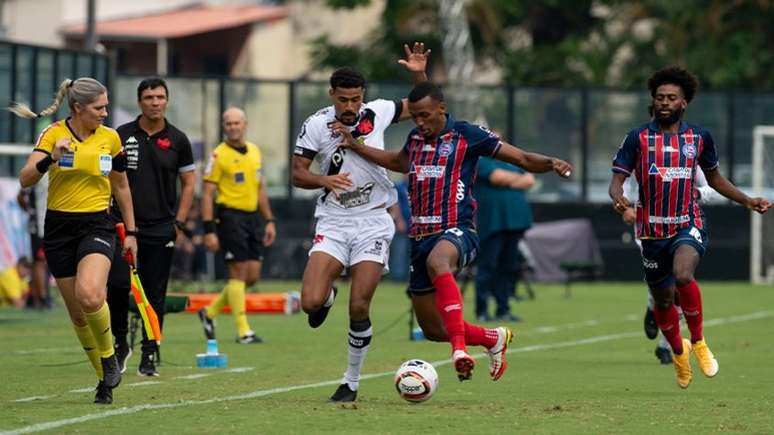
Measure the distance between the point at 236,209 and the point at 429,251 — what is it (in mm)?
6487

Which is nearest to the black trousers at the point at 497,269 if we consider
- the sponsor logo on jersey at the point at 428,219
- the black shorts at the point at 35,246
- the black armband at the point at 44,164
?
the black shorts at the point at 35,246

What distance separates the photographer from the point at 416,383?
1175cm

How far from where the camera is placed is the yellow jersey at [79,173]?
39.7 feet

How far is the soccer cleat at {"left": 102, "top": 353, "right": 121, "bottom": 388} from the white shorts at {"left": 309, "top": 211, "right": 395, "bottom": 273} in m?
1.50

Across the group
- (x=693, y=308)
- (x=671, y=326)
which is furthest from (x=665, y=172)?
(x=671, y=326)

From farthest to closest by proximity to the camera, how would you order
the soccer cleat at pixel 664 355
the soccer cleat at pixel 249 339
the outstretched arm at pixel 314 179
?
the soccer cleat at pixel 249 339 → the soccer cleat at pixel 664 355 → the outstretched arm at pixel 314 179

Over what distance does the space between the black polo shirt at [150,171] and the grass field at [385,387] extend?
50.2 inches

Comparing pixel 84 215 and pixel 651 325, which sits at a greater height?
pixel 84 215

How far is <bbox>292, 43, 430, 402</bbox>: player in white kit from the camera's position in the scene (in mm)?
12320

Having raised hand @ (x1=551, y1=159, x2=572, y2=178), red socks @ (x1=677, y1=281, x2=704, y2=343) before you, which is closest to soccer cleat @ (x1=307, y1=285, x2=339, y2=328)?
raised hand @ (x1=551, y1=159, x2=572, y2=178)

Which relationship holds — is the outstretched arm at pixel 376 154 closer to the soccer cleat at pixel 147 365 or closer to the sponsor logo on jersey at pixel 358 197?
the sponsor logo on jersey at pixel 358 197

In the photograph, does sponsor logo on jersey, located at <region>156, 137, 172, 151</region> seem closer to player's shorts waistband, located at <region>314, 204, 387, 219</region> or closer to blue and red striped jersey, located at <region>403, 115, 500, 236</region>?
player's shorts waistband, located at <region>314, 204, 387, 219</region>

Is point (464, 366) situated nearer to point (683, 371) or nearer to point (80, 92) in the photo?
point (683, 371)

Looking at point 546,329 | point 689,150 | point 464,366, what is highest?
point 689,150
